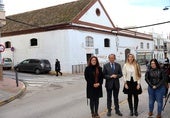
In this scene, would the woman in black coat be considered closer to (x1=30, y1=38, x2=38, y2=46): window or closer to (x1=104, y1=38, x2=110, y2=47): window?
(x1=30, y1=38, x2=38, y2=46): window

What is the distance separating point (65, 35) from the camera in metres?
32.9

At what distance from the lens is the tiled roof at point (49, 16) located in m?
34.6

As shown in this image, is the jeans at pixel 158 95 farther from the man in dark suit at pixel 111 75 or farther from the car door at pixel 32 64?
the car door at pixel 32 64

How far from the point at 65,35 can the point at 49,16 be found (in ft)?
Result: 16.5

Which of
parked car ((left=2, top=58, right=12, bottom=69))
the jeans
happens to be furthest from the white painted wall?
the jeans

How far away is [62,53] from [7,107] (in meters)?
20.8

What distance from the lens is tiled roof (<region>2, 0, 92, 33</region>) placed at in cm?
3459

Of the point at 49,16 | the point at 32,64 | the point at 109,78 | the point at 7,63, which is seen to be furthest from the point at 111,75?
the point at 7,63

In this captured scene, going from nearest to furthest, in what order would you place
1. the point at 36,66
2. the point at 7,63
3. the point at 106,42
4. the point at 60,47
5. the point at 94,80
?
the point at 94,80
the point at 36,66
the point at 60,47
the point at 7,63
the point at 106,42

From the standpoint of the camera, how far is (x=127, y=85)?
29.5 feet

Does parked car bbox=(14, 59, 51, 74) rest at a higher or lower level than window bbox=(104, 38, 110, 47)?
lower

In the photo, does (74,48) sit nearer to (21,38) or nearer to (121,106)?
(21,38)

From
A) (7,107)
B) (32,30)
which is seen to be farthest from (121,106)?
(32,30)

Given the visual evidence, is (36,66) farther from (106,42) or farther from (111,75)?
(111,75)
